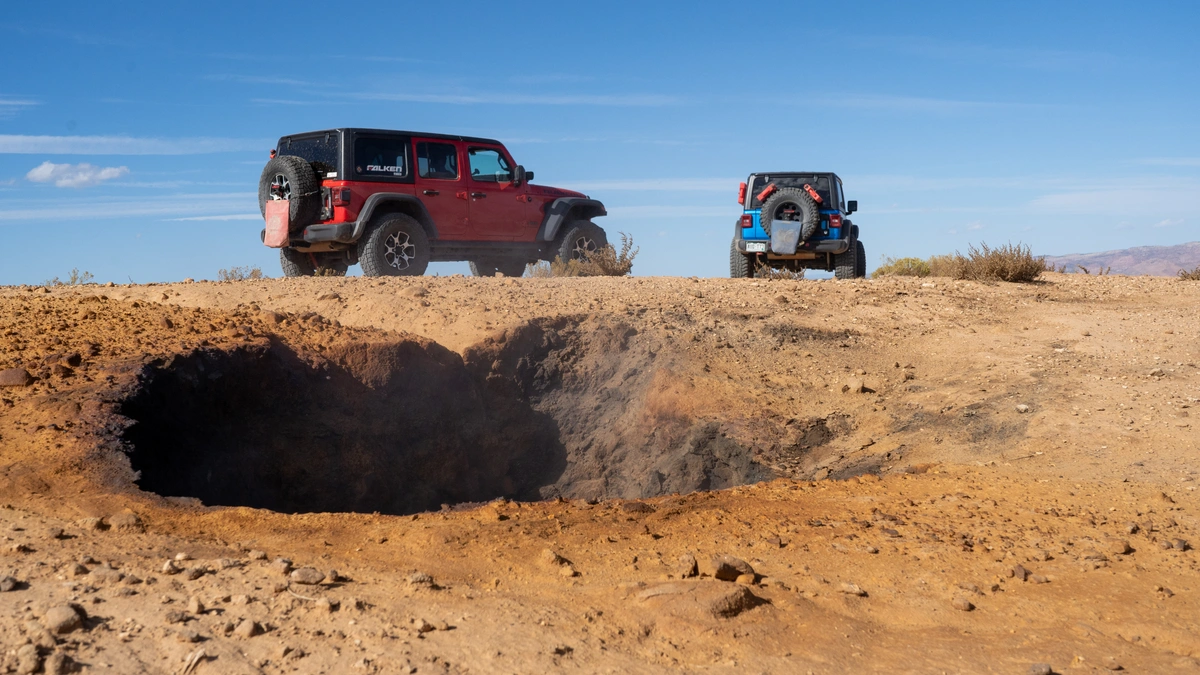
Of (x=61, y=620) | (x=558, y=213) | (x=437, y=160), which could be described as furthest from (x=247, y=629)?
(x=558, y=213)

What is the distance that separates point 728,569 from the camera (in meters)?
3.99

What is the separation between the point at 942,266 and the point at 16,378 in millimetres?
14221

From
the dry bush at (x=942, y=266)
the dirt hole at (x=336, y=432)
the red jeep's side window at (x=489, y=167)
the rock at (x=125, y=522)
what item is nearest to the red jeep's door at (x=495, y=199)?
the red jeep's side window at (x=489, y=167)

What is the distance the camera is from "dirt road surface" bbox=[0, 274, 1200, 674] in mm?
3432

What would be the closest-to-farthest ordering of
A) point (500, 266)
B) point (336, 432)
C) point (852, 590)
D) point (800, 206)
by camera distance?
point (852, 590) → point (336, 432) → point (500, 266) → point (800, 206)

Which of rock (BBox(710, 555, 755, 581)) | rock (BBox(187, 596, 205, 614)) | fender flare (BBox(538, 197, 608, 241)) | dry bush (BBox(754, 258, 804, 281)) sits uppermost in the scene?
fender flare (BBox(538, 197, 608, 241))

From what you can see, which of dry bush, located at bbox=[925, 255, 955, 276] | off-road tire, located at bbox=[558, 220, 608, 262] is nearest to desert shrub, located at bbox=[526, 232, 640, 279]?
off-road tire, located at bbox=[558, 220, 608, 262]

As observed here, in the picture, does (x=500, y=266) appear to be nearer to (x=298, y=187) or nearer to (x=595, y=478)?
(x=298, y=187)

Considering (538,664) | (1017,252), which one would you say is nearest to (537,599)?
(538,664)

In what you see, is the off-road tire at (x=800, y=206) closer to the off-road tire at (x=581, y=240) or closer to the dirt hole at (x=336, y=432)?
the off-road tire at (x=581, y=240)

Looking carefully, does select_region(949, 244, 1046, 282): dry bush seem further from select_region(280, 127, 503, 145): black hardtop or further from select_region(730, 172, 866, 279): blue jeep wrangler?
select_region(280, 127, 503, 145): black hardtop

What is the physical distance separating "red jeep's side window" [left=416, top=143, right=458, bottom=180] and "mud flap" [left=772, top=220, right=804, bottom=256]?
495 cm

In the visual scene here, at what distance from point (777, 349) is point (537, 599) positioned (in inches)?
220

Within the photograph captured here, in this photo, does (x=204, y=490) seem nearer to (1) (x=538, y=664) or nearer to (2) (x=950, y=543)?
(1) (x=538, y=664)
